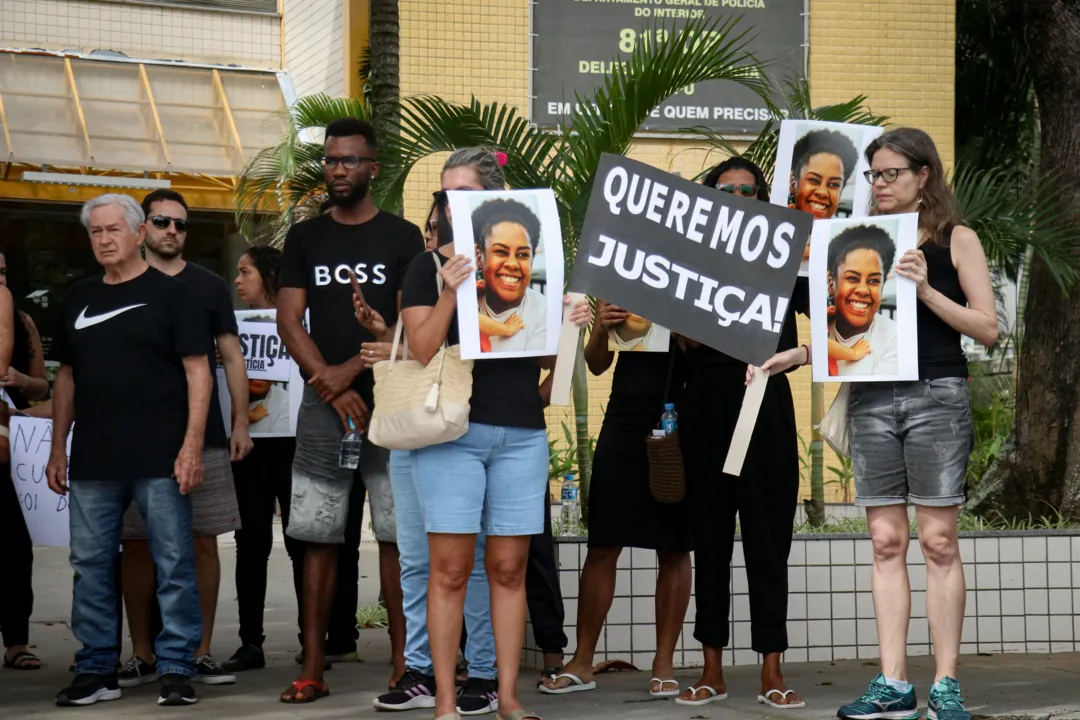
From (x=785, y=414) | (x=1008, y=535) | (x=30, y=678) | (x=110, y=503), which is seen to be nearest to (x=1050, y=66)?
(x=1008, y=535)

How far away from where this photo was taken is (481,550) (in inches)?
210

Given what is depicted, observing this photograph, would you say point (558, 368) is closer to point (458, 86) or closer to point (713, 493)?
point (713, 493)

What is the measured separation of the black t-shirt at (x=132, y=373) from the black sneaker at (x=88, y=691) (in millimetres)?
776

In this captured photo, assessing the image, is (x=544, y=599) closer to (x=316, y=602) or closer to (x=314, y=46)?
(x=316, y=602)

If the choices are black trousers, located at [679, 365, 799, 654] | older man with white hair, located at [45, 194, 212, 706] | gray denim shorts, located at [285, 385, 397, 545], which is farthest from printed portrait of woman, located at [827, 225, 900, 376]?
older man with white hair, located at [45, 194, 212, 706]

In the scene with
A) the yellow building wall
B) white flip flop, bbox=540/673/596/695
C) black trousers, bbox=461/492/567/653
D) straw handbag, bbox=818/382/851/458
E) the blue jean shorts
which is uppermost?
the yellow building wall

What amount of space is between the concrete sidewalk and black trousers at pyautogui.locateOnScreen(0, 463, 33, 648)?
0.78 feet

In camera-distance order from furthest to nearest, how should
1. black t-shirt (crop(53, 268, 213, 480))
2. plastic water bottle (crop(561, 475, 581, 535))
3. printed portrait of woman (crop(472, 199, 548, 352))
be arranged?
plastic water bottle (crop(561, 475, 581, 535)), black t-shirt (crop(53, 268, 213, 480)), printed portrait of woman (crop(472, 199, 548, 352))

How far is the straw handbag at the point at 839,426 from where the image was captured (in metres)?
5.25

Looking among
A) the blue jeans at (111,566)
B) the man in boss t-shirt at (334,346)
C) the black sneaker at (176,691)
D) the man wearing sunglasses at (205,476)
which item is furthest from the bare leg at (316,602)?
the man wearing sunglasses at (205,476)

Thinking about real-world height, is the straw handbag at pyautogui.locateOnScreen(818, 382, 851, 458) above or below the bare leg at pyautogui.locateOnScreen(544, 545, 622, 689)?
above

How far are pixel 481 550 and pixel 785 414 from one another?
4.08 ft

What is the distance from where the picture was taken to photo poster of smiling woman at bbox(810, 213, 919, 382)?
491 cm

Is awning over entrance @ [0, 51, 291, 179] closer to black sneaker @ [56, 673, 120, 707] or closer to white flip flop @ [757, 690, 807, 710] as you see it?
black sneaker @ [56, 673, 120, 707]
